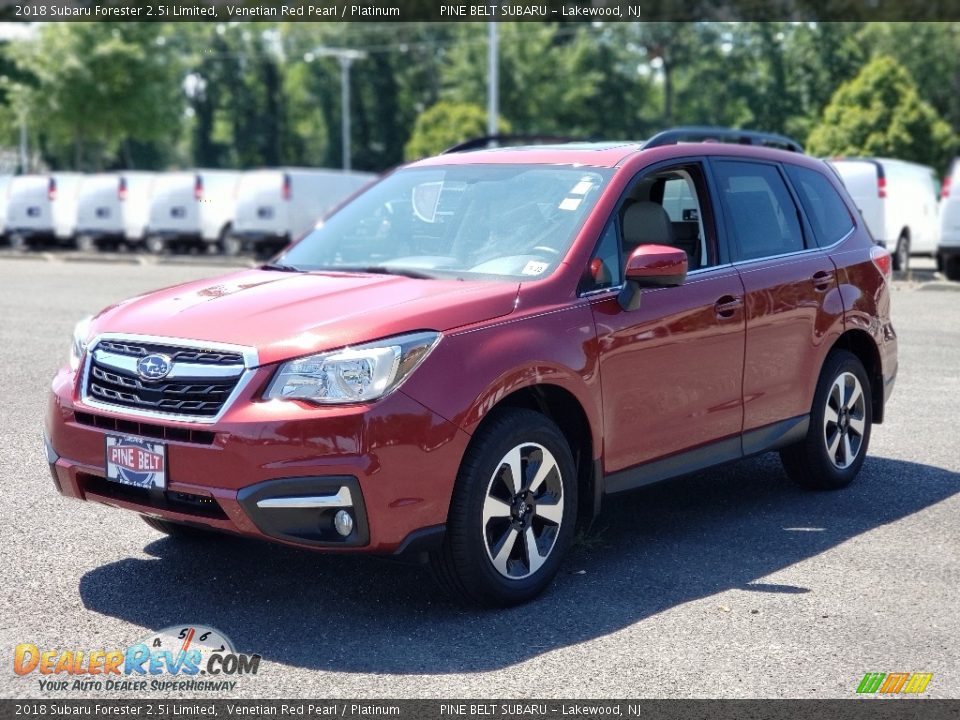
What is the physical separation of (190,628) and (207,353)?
990mm

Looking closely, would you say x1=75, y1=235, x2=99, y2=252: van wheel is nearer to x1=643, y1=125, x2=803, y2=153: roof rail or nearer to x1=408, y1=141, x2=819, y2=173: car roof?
x1=643, y1=125, x2=803, y2=153: roof rail

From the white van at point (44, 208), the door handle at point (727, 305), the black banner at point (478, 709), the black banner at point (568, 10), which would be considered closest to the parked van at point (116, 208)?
the white van at point (44, 208)

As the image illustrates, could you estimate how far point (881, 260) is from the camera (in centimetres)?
753

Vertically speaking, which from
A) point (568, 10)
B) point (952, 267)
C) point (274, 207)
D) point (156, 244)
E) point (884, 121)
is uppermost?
point (568, 10)

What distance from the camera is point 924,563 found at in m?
5.81

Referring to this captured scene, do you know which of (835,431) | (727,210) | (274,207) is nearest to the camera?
(727,210)

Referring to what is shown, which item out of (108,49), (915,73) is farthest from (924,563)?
(915,73)

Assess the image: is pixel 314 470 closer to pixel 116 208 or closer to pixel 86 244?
pixel 116 208

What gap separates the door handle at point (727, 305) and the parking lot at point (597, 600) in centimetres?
95

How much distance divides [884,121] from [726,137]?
92.0ft

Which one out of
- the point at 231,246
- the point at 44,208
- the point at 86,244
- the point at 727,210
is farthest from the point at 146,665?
the point at 86,244

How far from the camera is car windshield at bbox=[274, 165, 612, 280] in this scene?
222 inches

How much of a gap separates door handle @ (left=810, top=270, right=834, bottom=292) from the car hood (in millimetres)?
2215

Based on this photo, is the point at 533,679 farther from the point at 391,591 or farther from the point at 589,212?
the point at 589,212
